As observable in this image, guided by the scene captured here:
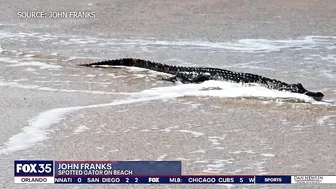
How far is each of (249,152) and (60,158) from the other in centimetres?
98

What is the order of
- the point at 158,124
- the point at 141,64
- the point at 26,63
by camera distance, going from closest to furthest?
the point at 158,124
the point at 141,64
the point at 26,63

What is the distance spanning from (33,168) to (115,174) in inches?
16.3

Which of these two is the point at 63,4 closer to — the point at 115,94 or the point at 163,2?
the point at 163,2

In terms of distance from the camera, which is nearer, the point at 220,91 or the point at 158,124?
the point at 158,124

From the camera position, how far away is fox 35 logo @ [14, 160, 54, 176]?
354 centimetres

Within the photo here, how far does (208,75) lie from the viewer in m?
5.75

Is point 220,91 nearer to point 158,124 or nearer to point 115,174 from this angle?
point 158,124

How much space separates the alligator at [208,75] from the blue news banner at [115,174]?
1.70 m

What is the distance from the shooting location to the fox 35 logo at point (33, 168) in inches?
139

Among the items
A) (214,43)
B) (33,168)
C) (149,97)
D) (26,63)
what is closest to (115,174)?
(33,168)

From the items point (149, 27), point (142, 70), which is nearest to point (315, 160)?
point (142, 70)

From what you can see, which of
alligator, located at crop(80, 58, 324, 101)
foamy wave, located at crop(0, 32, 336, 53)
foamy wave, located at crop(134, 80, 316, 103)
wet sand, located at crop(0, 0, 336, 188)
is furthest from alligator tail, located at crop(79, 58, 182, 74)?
foamy wave, located at crop(0, 32, 336, 53)

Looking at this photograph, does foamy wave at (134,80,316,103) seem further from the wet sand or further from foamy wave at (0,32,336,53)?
foamy wave at (0,32,336,53)

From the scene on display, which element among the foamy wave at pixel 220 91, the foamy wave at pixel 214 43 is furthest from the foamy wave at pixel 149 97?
the foamy wave at pixel 214 43
